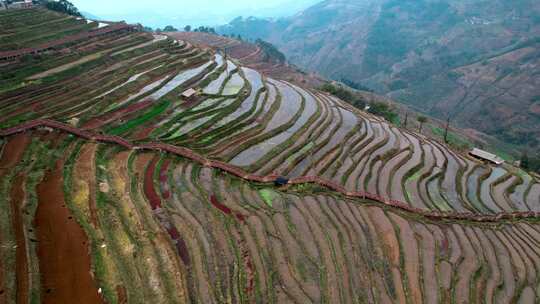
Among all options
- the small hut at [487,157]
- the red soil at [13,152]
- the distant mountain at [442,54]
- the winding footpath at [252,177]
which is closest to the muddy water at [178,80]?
the winding footpath at [252,177]

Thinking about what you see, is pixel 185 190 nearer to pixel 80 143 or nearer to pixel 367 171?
pixel 80 143

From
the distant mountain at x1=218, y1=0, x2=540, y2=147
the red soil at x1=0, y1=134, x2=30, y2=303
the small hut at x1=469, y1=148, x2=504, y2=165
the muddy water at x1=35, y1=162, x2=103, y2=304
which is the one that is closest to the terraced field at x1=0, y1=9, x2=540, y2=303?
the muddy water at x1=35, y1=162, x2=103, y2=304

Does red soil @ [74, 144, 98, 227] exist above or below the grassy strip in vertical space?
below

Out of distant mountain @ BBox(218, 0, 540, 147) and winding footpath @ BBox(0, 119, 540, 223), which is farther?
distant mountain @ BBox(218, 0, 540, 147)

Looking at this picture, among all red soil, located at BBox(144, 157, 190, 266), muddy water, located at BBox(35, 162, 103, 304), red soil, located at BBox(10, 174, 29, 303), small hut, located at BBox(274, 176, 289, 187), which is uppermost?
small hut, located at BBox(274, 176, 289, 187)

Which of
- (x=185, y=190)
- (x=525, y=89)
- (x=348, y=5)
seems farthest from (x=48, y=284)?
(x=348, y=5)

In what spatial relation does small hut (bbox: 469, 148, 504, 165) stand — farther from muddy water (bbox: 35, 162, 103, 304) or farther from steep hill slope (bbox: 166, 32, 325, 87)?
steep hill slope (bbox: 166, 32, 325, 87)
